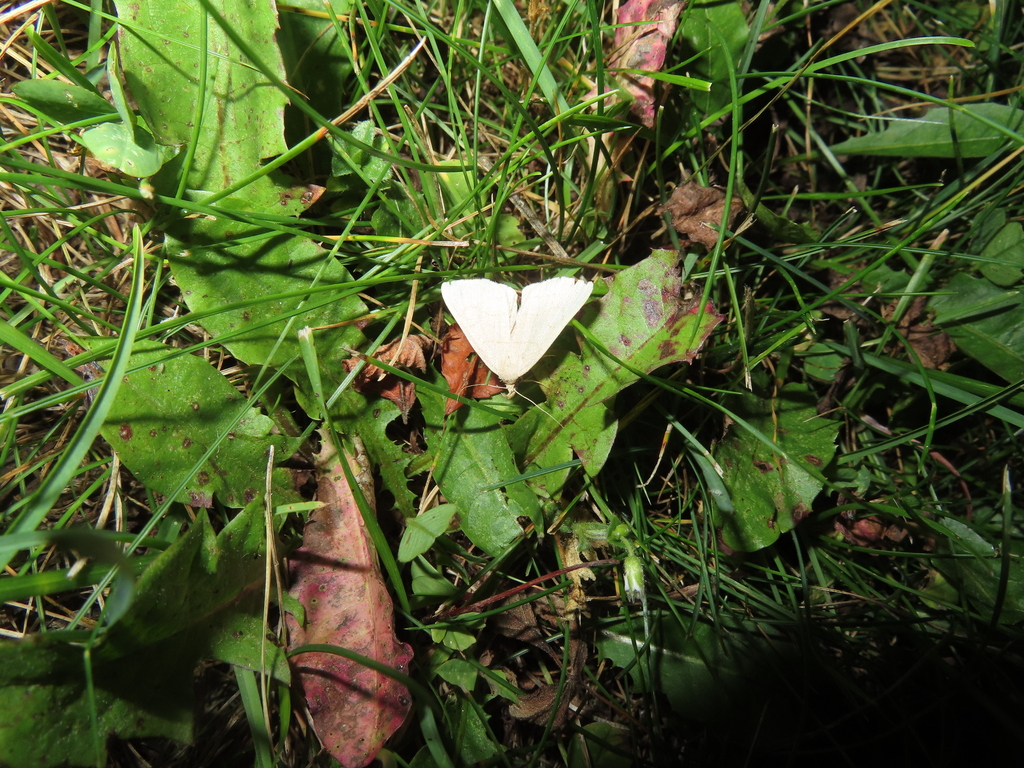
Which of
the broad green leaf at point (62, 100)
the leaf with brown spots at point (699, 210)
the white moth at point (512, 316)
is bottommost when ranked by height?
the white moth at point (512, 316)

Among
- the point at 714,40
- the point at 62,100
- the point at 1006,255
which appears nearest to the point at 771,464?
the point at 1006,255

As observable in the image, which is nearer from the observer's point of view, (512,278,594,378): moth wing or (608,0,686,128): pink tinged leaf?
(512,278,594,378): moth wing

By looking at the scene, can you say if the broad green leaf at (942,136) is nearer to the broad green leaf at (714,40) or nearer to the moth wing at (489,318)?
the broad green leaf at (714,40)

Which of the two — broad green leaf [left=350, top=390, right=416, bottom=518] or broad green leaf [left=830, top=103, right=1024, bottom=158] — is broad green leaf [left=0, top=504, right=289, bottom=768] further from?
broad green leaf [left=830, top=103, right=1024, bottom=158]

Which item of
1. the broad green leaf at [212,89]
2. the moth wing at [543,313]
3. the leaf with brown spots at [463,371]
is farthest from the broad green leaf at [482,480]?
the broad green leaf at [212,89]

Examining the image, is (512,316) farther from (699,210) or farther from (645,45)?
(645,45)

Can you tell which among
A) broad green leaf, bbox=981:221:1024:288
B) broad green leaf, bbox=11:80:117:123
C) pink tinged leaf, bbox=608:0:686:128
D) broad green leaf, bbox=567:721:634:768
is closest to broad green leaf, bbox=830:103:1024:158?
broad green leaf, bbox=981:221:1024:288

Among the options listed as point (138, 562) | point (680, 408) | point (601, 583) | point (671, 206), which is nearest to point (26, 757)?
point (138, 562)
